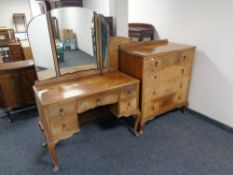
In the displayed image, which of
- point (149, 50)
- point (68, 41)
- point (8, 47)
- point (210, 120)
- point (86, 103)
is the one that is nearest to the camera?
point (86, 103)

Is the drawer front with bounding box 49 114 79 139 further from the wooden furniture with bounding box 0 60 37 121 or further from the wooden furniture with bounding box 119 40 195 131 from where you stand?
the wooden furniture with bounding box 0 60 37 121

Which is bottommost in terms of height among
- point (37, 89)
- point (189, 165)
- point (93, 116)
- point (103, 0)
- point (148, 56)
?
point (189, 165)

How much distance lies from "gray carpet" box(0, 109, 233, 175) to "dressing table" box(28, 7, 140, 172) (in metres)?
0.23

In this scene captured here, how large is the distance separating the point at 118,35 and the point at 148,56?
61cm

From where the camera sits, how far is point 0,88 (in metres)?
2.22

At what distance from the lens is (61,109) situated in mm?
1430

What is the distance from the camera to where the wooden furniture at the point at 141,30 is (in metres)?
2.54

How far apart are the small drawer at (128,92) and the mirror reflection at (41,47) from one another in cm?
73

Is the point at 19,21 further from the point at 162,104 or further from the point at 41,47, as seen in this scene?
the point at 162,104

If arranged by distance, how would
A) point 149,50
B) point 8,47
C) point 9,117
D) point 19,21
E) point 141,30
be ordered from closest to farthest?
point 149,50, point 9,117, point 141,30, point 8,47, point 19,21

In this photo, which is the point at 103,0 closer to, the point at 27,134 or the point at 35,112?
the point at 35,112

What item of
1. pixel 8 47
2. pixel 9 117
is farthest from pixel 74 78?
pixel 8 47

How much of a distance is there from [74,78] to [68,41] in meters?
0.39

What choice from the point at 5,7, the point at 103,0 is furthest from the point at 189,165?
the point at 5,7
